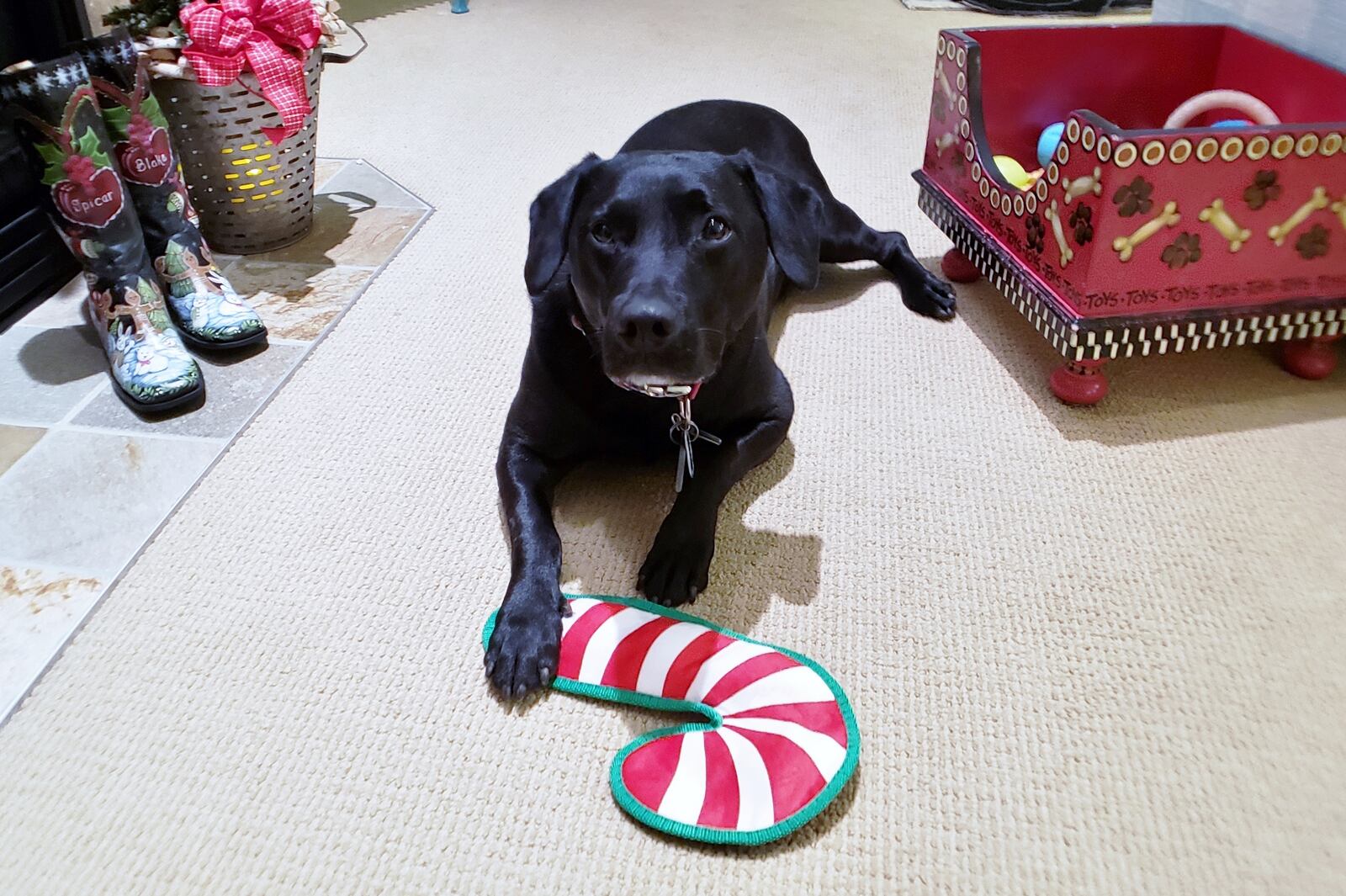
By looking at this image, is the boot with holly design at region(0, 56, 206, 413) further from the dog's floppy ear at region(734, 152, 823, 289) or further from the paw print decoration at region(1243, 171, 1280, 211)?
the paw print decoration at region(1243, 171, 1280, 211)

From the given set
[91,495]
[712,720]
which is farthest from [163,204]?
[712,720]

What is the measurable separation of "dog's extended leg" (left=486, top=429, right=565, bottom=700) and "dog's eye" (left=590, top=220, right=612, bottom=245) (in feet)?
0.98

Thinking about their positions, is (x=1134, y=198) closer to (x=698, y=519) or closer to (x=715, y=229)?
(x=715, y=229)

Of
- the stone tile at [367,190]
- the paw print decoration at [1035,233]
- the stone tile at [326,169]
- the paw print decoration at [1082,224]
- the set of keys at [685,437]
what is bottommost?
the stone tile at [367,190]

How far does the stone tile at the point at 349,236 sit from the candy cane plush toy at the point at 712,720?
43.7 inches

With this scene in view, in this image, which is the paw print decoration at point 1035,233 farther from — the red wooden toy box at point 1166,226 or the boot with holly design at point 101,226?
the boot with holly design at point 101,226

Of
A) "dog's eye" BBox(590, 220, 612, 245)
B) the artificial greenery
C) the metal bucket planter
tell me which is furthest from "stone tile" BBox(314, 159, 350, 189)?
"dog's eye" BBox(590, 220, 612, 245)

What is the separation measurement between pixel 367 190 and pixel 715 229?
1.41 m

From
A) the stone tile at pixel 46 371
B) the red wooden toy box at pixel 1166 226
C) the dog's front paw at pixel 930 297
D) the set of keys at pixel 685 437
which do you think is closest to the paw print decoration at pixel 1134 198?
the red wooden toy box at pixel 1166 226

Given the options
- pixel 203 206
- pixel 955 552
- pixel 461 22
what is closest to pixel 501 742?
pixel 955 552

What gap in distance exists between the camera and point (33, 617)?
43.3 inches

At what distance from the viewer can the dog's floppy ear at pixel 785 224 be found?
1.16 meters

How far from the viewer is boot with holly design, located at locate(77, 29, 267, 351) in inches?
58.4

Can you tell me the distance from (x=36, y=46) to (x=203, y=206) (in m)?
0.43
